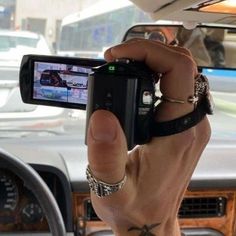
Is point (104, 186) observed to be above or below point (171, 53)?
below

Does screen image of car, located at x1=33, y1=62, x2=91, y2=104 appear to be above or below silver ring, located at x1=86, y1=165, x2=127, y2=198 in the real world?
above

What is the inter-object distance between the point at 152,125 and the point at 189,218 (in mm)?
1600

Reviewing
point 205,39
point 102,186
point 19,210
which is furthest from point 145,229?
point 19,210

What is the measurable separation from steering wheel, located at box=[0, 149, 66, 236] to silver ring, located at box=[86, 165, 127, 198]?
750mm

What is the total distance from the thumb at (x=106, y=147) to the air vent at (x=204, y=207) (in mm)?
1620

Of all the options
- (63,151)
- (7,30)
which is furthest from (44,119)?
(7,30)

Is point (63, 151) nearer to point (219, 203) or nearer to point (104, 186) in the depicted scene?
point (219, 203)

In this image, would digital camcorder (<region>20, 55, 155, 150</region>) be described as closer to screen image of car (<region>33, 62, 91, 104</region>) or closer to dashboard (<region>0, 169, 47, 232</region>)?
screen image of car (<region>33, 62, 91, 104</region>)

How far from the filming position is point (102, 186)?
0.71 m

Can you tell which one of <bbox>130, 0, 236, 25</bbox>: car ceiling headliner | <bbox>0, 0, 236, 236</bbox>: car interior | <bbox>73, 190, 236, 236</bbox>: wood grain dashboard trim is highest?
<bbox>130, 0, 236, 25</bbox>: car ceiling headliner

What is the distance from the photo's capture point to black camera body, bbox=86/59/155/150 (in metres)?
0.71

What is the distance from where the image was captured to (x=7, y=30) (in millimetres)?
4445

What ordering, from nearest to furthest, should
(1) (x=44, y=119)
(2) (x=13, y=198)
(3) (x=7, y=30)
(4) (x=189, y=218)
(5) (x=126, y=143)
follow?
(5) (x=126, y=143), (2) (x=13, y=198), (4) (x=189, y=218), (1) (x=44, y=119), (3) (x=7, y=30)

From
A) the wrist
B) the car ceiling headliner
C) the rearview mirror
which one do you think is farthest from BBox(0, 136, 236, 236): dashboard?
the wrist
